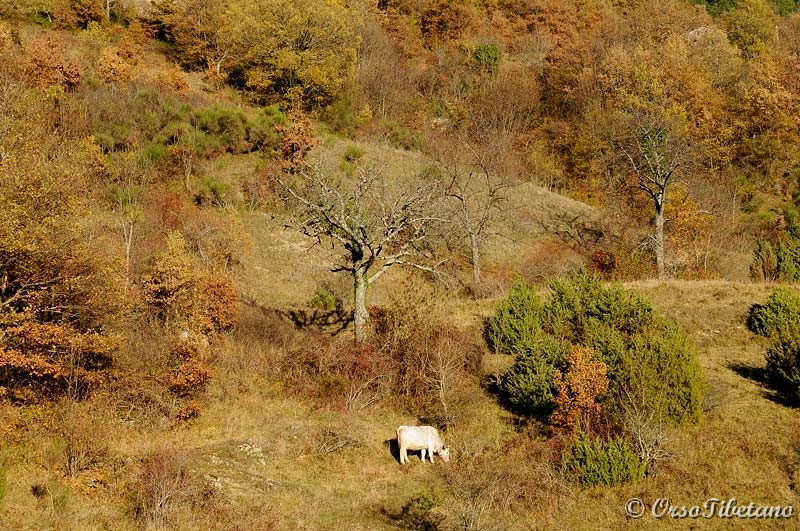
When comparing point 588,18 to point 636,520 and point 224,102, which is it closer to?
point 224,102

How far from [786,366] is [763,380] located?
0.92 metres

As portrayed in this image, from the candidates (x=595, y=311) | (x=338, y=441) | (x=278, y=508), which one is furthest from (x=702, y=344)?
(x=278, y=508)

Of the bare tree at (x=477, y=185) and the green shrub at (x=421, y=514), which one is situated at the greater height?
the green shrub at (x=421, y=514)

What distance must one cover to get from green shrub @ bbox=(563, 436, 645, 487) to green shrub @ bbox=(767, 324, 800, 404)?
5857 mm

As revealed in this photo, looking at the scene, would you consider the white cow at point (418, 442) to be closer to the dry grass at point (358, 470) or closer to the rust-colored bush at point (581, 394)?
the dry grass at point (358, 470)

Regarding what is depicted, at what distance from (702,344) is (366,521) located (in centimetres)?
1359

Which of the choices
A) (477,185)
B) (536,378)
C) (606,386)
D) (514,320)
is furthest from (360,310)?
(477,185)

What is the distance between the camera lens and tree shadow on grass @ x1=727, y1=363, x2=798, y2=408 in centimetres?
1706

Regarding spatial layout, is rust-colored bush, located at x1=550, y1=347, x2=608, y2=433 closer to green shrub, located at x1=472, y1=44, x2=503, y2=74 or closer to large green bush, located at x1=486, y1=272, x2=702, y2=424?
large green bush, located at x1=486, y1=272, x2=702, y2=424

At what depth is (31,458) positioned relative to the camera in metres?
14.2

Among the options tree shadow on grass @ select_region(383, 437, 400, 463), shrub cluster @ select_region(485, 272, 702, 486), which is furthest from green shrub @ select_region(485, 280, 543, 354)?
tree shadow on grass @ select_region(383, 437, 400, 463)

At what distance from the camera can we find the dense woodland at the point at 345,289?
14.1 meters

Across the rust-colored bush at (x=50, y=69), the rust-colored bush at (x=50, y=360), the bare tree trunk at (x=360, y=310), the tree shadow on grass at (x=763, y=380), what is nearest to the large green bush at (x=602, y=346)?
the tree shadow on grass at (x=763, y=380)

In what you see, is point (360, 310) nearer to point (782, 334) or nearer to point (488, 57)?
point (782, 334)
